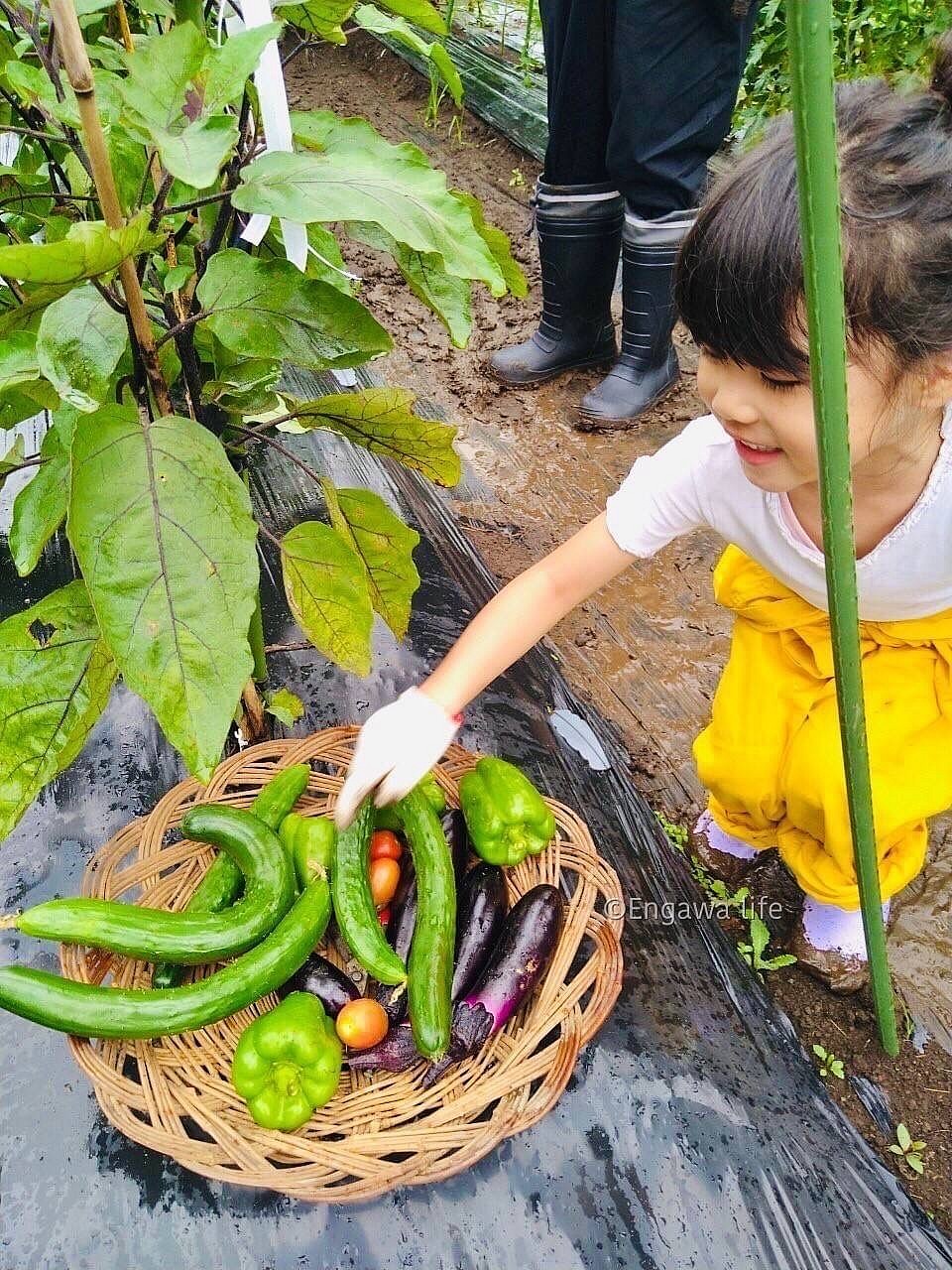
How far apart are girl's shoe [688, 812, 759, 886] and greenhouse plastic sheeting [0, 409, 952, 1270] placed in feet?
0.97

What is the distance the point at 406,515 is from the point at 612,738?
30.1 inches

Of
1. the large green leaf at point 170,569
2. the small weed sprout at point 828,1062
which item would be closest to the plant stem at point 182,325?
the large green leaf at point 170,569

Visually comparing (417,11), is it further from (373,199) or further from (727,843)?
(727,843)

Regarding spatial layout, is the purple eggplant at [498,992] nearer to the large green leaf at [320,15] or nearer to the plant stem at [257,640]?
the plant stem at [257,640]

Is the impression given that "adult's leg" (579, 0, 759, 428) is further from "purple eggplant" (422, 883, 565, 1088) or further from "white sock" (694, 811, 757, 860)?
"purple eggplant" (422, 883, 565, 1088)

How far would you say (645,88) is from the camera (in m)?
2.37

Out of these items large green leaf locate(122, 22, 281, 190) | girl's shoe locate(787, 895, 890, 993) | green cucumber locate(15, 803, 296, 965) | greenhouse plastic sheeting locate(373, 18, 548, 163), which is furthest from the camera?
greenhouse plastic sheeting locate(373, 18, 548, 163)

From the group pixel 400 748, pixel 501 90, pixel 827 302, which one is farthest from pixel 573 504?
pixel 501 90

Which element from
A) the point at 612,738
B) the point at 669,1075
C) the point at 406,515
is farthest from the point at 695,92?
the point at 669,1075

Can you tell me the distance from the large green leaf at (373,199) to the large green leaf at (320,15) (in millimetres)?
320

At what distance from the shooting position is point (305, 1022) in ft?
3.77

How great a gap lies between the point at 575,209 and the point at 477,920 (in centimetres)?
224

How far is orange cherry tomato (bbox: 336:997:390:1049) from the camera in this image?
121 cm

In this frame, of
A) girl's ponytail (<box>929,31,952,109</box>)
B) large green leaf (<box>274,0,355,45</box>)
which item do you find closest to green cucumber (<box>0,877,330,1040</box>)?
large green leaf (<box>274,0,355,45</box>)
